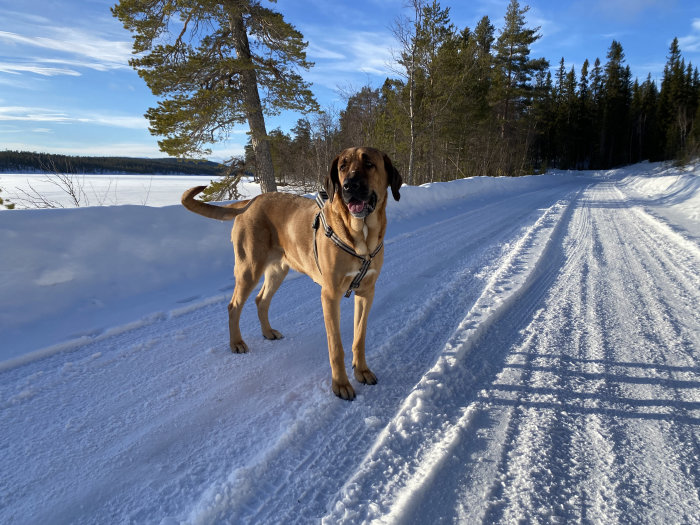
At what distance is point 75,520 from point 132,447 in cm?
40

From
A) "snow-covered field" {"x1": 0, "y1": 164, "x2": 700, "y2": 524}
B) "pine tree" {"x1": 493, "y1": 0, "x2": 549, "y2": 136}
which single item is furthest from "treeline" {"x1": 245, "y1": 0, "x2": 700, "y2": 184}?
"snow-covered field" {"x1": 0, "y1": 164, "x2": 700, "y2": 524}

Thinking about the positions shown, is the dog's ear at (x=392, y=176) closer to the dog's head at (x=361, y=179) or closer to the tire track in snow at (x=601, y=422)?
the dog's head at (x=361, y=179)

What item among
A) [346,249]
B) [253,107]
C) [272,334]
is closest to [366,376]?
[346,249]

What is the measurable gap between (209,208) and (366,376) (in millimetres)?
2098

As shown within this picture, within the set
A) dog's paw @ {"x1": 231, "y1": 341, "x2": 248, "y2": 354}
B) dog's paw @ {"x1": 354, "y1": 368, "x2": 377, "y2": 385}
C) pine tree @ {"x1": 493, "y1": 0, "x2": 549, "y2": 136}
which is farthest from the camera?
pine tree @ {"x1": 493, "y1": 0, "x2": 549, "y2": 136}

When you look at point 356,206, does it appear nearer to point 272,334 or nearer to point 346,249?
point 346,249

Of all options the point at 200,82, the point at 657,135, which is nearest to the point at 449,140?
the point at 200,82

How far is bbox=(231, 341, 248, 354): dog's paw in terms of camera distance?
283cm

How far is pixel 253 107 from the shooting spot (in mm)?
10727

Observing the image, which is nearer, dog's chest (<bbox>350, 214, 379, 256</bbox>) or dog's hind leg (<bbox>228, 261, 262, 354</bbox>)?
dog's chest (<bbox>350, 214, 379, 256</bbox>)

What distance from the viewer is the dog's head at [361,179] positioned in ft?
7.12

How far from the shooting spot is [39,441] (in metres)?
1.82

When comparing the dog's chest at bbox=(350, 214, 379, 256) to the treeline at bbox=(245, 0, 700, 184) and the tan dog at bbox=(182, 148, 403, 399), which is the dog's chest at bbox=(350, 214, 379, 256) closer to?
the tan dog at bbox=(182, 148, 403, 399)

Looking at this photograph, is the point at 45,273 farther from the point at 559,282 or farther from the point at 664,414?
the point at 559,282
